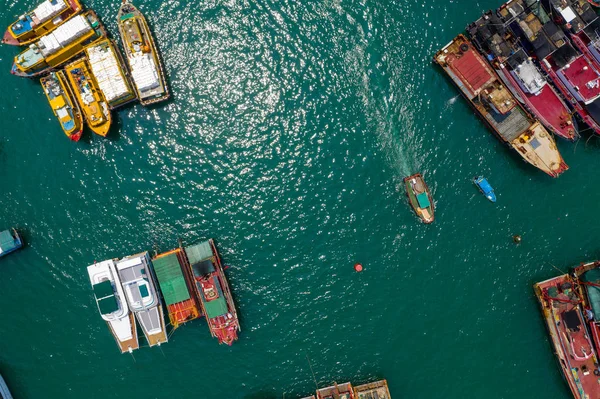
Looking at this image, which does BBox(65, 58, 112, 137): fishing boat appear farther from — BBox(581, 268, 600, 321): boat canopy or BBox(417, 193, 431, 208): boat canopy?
BBox(581, 268, 600, 321): boat canopy

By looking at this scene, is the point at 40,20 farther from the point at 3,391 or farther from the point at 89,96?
the point at 3,391

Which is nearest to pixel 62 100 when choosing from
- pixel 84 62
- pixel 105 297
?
pixel 84 62

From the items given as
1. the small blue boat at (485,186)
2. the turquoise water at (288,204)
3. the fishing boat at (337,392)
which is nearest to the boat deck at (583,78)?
the turquoise water at (288,204)

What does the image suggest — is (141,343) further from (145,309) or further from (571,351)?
(571,351)

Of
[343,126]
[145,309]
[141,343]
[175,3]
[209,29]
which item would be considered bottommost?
[141,343]

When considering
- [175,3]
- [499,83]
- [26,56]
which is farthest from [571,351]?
[26,56]

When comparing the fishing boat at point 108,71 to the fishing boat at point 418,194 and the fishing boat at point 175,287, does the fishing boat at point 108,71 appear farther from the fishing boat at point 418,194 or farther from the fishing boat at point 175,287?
the fishing boat at point 418,194
